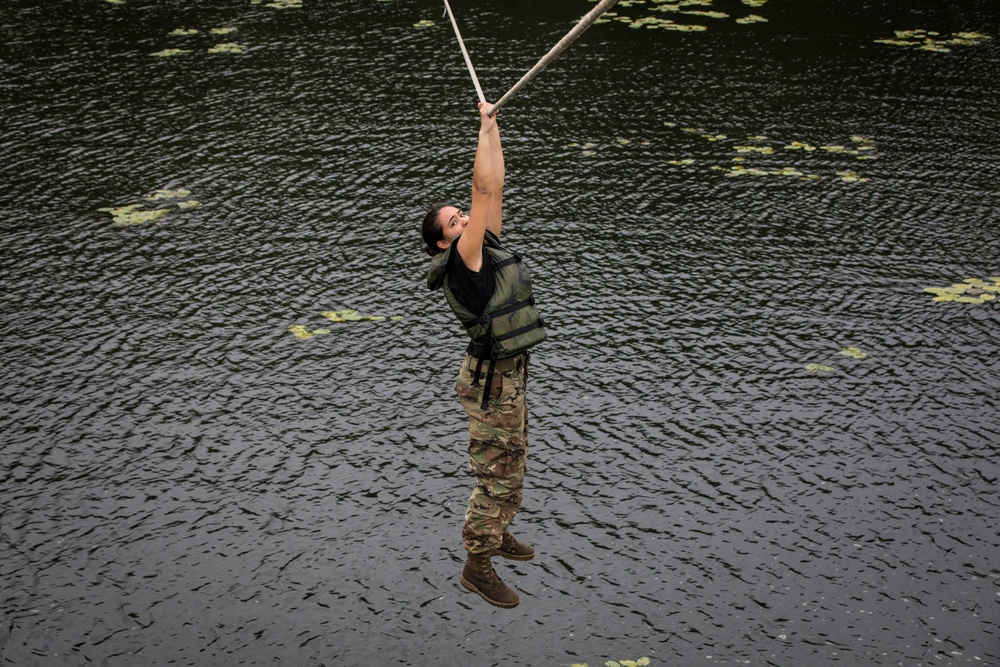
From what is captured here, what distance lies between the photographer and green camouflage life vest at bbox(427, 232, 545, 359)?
17.1ft

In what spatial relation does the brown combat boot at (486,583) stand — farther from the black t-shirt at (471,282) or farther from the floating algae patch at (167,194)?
the floating algae patch at (167,194)

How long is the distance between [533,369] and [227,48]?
404 inches

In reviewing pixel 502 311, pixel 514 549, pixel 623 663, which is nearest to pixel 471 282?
pixel 502 311

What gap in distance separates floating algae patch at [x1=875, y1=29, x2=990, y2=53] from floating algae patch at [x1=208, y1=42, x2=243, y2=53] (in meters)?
10.1

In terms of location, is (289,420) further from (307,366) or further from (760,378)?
(760,378)

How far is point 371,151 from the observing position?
42.1ft

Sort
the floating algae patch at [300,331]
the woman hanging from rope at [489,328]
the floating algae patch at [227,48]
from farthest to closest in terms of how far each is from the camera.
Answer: the floating algae patch at [227,48], the floating algae patch at [300,331], the woman hanging from rope at [489,328]

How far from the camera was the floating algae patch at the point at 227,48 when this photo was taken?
16.4 m

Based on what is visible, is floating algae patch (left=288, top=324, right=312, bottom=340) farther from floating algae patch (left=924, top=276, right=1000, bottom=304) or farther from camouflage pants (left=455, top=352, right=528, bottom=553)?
floating algae patch (left=924, top=276, right=1000, bottom=304)

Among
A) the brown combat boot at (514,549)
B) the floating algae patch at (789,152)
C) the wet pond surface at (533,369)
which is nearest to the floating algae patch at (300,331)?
the wet pond surface at (533,369)

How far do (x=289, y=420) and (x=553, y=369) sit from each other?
7.03ft

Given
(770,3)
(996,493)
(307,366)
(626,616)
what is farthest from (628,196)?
(770,3)

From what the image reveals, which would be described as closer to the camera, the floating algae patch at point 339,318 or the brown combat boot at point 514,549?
the brown combat boot at point 514,549

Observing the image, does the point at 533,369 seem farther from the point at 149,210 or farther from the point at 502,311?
the point at 149,210
